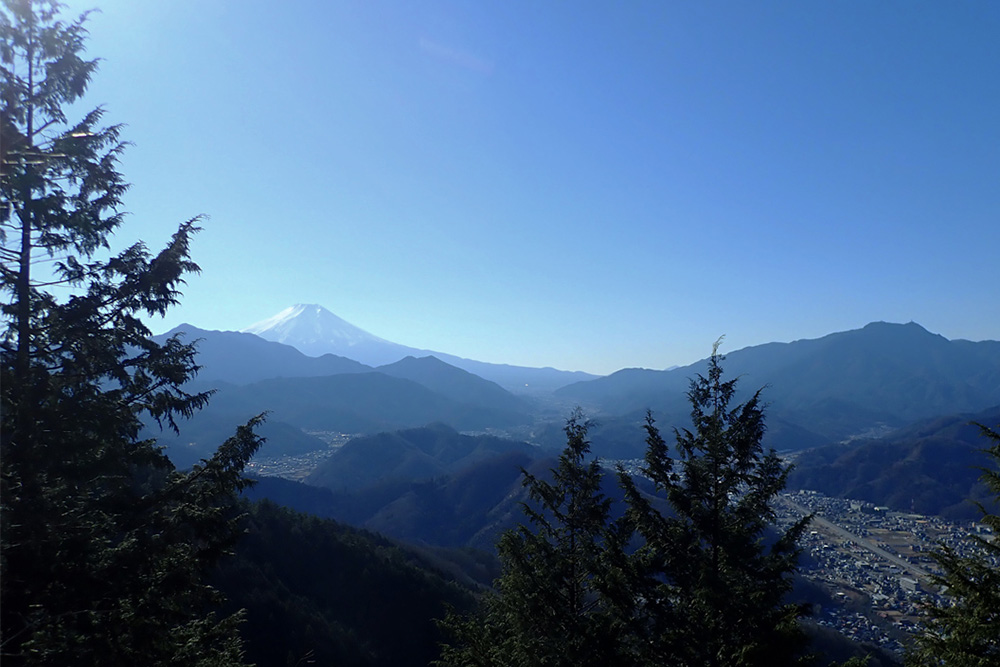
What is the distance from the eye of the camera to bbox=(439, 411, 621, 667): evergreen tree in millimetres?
7523

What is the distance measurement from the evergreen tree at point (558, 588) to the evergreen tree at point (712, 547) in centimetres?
68

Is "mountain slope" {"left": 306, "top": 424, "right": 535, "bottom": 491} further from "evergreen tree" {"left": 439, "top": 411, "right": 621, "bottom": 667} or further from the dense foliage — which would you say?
the dense foliage

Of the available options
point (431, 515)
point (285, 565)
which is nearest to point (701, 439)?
point (285, 565)

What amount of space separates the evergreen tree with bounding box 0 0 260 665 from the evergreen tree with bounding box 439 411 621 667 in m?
4.42

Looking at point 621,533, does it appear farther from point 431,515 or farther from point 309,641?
point 431,515

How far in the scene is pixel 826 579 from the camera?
69.4 meters

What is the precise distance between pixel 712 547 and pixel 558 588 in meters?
2.83

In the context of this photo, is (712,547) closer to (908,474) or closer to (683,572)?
(683,572)

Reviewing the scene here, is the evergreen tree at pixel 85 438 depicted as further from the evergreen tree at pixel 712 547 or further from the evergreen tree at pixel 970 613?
the evergreen tree at pixel 970 613

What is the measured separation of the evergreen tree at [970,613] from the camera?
6480 mm

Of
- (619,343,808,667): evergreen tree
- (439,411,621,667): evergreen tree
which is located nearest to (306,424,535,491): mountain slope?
(439,411,621,667): evergreen tree

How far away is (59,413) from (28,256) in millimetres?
2246

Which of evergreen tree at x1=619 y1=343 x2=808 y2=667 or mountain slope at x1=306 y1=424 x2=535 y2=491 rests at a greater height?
evergreen tree at x1=619 y1=343 x2=808 y2=667

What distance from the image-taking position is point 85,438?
19.8 feet
